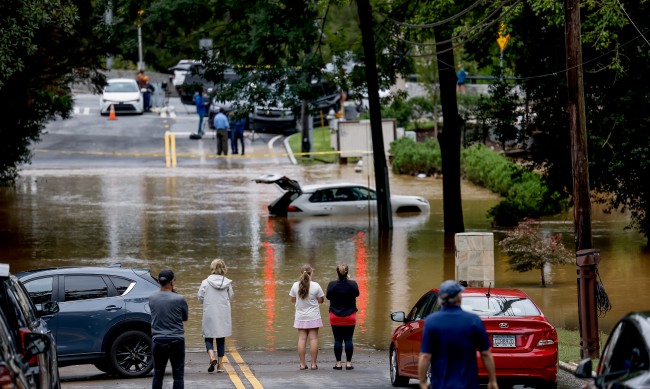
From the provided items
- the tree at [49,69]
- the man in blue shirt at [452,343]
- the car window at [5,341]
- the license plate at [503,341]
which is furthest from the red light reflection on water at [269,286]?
the man in blue shirt at [452,343]

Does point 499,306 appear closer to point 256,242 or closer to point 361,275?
point 361,275

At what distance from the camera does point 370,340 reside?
22.0 metres

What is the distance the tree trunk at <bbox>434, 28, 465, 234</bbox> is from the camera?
36469 mm

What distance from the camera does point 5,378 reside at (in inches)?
340

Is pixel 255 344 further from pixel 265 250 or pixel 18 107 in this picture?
pixel 18 107

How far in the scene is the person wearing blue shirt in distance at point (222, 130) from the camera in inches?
2073

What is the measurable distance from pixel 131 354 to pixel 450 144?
21.3m

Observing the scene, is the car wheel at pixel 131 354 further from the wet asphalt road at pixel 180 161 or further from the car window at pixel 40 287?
the car window at pixel 40 287

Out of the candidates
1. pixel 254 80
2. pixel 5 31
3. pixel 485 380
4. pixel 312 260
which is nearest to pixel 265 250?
pixel 312 260

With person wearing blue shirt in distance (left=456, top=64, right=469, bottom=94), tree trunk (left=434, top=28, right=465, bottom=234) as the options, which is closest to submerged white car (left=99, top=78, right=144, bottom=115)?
person wearing blue shirt in distance (left=456, top=64, right=469, bottom=94)

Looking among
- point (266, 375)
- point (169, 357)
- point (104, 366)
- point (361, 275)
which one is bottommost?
point (266, 375)

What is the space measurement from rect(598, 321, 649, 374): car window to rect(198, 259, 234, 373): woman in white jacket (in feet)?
28.2

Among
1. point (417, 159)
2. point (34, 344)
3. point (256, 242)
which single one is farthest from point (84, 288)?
point (417, 159)

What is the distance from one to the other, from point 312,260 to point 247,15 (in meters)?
9.78
